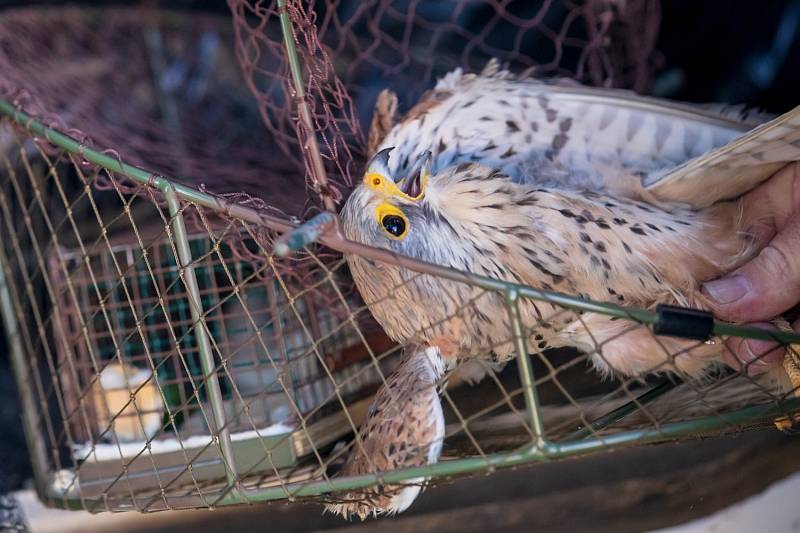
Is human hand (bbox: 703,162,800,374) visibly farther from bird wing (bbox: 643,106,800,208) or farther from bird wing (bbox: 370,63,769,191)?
bird wing (bbox: 370,63,769,191)

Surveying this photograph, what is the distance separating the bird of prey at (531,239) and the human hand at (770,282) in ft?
0.09

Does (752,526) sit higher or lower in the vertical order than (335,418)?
lower

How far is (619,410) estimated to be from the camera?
110 cm

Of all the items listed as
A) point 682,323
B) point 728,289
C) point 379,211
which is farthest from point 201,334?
point 728,289

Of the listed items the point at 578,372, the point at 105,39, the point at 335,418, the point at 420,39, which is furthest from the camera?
the point at 420,39

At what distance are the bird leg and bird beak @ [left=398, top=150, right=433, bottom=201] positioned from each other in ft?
0.77

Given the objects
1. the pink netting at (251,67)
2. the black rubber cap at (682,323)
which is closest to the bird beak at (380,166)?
the pink netting at (251,67)

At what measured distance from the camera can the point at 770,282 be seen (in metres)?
1.11

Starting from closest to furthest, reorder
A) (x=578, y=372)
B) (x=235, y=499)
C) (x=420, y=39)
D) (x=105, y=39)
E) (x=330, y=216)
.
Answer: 1. (x=330, y=216)
2. (x=235, y=499)
3. (x=578, y=372)
4. (x=105, y=39)
5. (x=420, y=39)

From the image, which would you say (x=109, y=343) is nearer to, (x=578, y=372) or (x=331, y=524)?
(x=331, y=524)

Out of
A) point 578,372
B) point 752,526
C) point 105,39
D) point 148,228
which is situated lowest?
point 752,526

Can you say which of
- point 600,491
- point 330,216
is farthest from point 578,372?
point 330,216

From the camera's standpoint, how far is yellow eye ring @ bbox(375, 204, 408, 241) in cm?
102

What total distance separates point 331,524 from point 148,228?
73 cm
